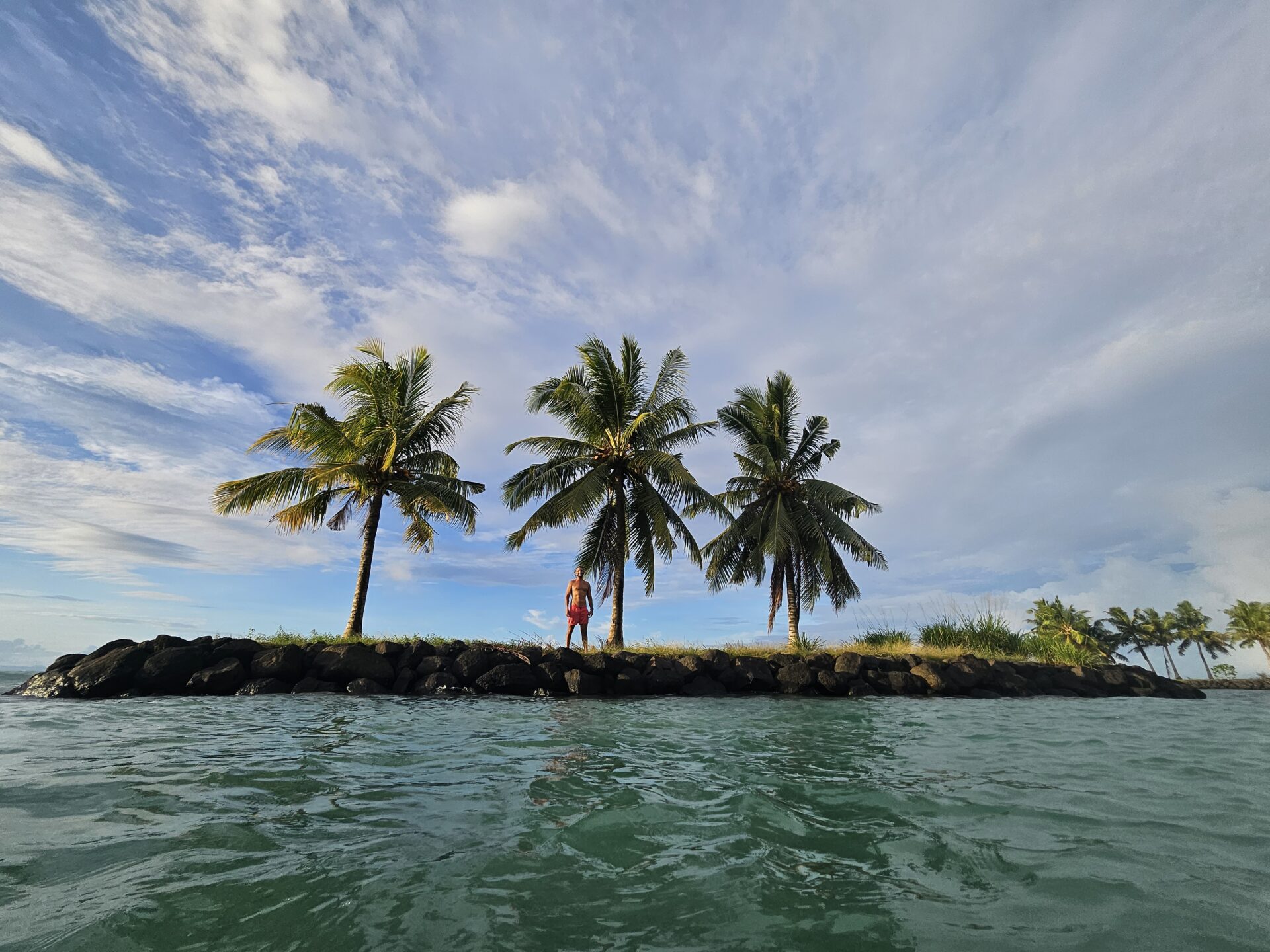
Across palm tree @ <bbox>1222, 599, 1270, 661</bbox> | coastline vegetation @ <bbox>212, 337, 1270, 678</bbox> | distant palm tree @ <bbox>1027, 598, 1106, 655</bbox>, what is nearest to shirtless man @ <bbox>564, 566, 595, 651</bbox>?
coastline vegetation @ <bbox>212, 337, 1270, 678</bbox>

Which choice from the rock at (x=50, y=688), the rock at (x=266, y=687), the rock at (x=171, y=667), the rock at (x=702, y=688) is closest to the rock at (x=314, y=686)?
the rock at (x=266, y=687)

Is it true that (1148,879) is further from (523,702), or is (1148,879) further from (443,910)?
(523,702)

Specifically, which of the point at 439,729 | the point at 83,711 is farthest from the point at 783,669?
the point at 83,711

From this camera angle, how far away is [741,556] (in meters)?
22.5

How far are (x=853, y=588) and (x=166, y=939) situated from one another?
868 inches

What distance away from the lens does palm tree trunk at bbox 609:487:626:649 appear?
17.6m

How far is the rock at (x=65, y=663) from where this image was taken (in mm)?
11742

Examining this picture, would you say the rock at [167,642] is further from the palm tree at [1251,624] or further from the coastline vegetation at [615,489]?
the palm tree at [1251,624]

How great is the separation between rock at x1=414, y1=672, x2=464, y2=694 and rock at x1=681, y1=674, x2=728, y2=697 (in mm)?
5098

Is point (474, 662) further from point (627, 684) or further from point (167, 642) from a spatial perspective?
point (167, 642)

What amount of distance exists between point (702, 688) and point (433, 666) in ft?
20.2

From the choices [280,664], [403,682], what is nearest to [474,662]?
[403,682]

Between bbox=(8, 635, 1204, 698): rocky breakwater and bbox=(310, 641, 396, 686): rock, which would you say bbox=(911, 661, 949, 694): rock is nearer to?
bbox=(8, 635, 1204, 698): rocky breakwater

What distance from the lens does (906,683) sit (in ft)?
49.2
